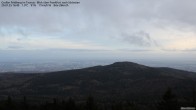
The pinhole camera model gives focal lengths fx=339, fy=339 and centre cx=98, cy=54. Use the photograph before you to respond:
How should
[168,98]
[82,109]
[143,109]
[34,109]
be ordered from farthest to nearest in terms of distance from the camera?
[143,109]
[34,109]
[82,109]
[168,98]

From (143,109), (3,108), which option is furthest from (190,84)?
(3,108)

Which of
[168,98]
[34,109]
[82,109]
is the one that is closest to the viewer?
[168,98]

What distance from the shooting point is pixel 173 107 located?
55.4 metres

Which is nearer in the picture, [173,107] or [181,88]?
[173,107]

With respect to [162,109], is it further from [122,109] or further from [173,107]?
[122,109]

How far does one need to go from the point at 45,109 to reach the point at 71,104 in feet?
31.8

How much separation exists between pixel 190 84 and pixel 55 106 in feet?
428

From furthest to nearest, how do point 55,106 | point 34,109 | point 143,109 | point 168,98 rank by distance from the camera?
point 143,109 → point 34,109 → point 55,106 → point 168,98

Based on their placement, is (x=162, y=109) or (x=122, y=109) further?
(x=122, y=109)

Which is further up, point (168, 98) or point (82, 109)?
point (168, 98)

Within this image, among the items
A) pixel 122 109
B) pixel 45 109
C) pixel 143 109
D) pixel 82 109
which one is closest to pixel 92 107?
Answer: pixel 82 109

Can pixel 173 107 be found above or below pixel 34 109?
→ above

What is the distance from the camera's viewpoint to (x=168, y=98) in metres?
55.1

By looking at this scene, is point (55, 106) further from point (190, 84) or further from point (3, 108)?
point (190, 84)
